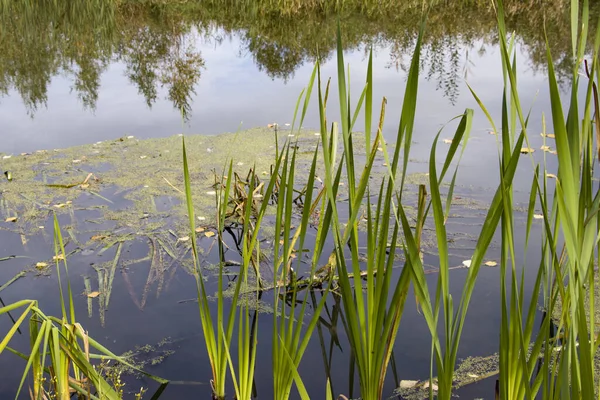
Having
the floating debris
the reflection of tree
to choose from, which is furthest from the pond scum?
the reflection of tree

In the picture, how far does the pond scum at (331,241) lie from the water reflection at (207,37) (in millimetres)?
1986

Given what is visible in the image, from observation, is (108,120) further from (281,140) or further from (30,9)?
(30,9)

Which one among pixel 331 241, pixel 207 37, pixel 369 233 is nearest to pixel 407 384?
pixel 369 233

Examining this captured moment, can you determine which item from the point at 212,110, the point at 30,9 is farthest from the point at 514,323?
the point at 30,9

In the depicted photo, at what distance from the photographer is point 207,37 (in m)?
8.59

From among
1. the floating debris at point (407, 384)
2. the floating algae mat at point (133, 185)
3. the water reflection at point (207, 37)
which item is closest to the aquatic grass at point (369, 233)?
the floating debris at point (407, 384)

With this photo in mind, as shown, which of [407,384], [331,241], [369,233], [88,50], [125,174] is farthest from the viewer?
[88,50]

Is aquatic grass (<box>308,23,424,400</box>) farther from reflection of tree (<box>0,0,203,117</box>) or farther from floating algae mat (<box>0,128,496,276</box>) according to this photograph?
reflection of tree (<box>0,0,203,117</box>)

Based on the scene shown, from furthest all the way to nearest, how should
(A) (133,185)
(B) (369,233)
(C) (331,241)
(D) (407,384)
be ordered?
(A) (133,185) → (C) (331,241) → (D) (407,384) → (B) (369,233)

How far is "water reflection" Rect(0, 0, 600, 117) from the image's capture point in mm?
6648

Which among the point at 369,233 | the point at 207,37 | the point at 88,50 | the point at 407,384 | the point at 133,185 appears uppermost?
the point at 207,37

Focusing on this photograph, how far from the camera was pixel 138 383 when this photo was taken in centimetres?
209

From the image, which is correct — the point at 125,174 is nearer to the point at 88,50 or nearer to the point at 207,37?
the point at 88,50

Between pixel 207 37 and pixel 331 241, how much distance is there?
20.4 ft
